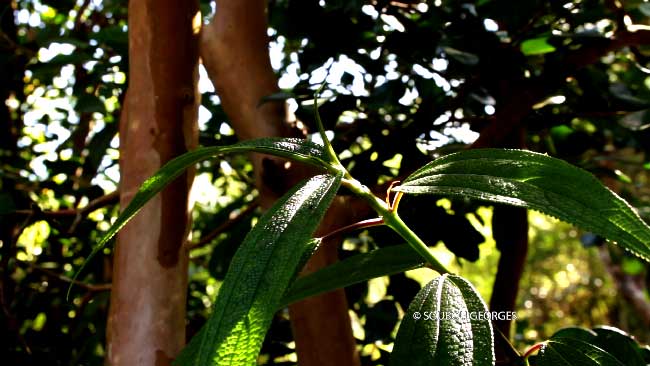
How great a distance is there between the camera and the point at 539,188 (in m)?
0.41

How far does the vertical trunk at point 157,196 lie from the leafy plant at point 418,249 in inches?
10.1

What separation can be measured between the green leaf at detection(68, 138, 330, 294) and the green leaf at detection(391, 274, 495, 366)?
107 millimetres

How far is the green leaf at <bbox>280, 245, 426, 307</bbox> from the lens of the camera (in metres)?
0.48

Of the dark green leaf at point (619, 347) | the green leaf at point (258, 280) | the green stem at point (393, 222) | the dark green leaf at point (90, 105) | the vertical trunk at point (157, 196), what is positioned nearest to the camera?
the green leaf at point (258, 280)

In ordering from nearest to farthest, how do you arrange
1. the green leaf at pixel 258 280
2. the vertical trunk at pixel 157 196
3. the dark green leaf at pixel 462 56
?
the green leaf at pixel 258 280, the vertical trunk at pixel 157 196, the dark green leaf at pixel 462 56

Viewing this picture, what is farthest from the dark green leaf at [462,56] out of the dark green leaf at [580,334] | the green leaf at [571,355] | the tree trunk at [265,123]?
the green leaf at [571,355]

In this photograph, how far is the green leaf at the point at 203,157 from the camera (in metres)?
0.46

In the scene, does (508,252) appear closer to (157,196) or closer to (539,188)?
(157,196)

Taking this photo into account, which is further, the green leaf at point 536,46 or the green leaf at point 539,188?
the green leaf at point 536,46

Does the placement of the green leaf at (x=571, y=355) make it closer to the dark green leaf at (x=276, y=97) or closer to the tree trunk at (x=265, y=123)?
the tree trunk at (x=265, y=123)

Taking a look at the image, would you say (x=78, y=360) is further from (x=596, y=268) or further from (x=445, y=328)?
(x=596, y=268)

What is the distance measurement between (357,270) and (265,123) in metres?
0.40

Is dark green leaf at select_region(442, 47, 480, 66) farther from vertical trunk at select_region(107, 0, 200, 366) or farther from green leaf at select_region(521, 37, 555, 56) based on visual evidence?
vertical trunk at select_region(107, 0, 200, 366)

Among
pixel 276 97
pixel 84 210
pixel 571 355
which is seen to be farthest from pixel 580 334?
pixel 84 210
